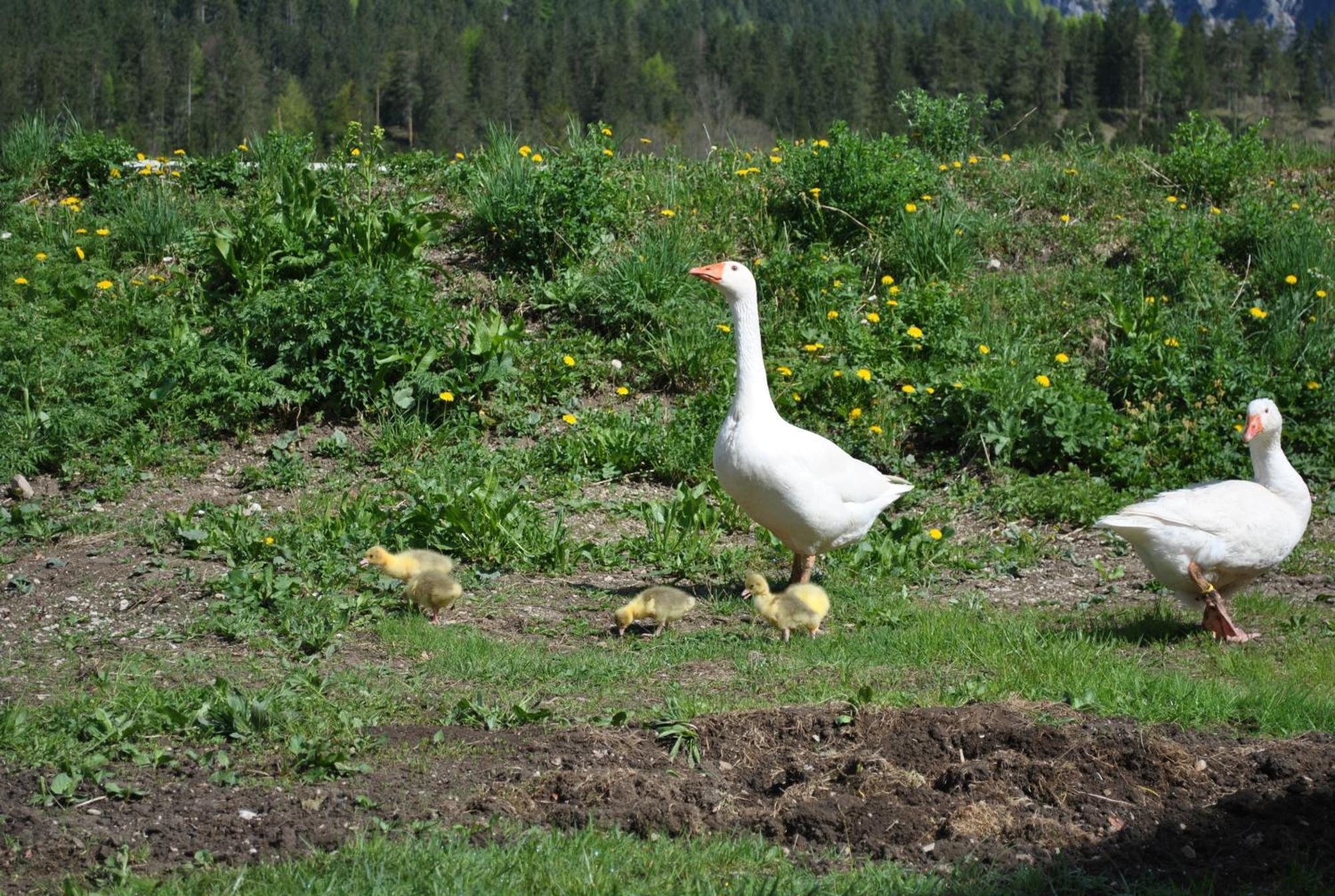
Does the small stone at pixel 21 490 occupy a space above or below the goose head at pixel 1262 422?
below

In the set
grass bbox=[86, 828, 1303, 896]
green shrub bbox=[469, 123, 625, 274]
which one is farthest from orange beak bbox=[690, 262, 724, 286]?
green shrub bbox=[469, 123, 625, 274]

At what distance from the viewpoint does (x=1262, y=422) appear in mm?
7281

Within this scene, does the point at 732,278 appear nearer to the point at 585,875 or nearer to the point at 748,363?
the point at 748,363

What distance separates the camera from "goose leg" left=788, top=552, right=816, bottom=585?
25.7 ft

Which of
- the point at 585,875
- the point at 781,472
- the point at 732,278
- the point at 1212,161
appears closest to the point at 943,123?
the point at 1212,161

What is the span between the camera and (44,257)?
12.0 m

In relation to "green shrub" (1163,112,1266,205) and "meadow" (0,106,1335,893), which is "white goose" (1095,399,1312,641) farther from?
"green shrub" (1163,112,1266,205)

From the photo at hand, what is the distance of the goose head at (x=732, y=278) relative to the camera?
7891 millimetres

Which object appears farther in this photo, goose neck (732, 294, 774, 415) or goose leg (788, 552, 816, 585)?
goose leg (788, 552, 816, 585)

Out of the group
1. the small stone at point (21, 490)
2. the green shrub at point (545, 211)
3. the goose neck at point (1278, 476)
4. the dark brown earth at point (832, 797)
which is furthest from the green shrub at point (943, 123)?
the dark brown earth at point (832, 797)

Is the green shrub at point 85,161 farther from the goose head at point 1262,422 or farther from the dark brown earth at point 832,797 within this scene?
the goose head at point 1262,422

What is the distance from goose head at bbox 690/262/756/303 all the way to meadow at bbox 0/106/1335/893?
1630 mm

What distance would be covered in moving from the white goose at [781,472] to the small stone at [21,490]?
499cm

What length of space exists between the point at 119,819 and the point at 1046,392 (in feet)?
24.1
